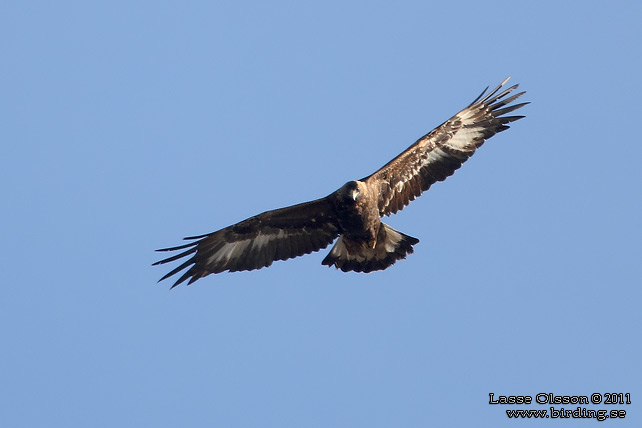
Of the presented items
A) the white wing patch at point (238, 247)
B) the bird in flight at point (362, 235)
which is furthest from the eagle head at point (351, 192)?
the white wing patch at point (238, 247)

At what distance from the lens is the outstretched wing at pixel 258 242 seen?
12016 mm

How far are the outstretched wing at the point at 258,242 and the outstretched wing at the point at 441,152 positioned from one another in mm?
1080

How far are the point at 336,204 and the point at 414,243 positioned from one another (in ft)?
5.31

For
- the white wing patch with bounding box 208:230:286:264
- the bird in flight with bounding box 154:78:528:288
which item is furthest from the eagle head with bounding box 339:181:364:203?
the white wing patch with bounding box 208:230:286:264

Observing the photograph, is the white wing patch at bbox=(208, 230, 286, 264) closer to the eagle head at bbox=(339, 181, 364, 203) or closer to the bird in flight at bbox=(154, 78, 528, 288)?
the bird in flight at bbox=(154, 78, 528, 288)

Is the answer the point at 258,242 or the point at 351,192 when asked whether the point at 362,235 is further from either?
the point at 258,242

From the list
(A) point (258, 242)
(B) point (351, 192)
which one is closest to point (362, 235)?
(B) point (351, 192)

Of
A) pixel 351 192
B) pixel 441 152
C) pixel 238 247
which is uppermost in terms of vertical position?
pixel 441 152

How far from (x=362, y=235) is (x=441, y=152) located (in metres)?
1.94

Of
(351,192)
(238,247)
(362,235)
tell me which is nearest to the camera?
(351,192)

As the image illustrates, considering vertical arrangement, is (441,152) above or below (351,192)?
above

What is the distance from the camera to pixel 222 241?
40.6 feet

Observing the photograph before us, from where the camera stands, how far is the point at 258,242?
40.4ft

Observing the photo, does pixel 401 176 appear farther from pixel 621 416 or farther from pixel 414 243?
pixel 621 416
